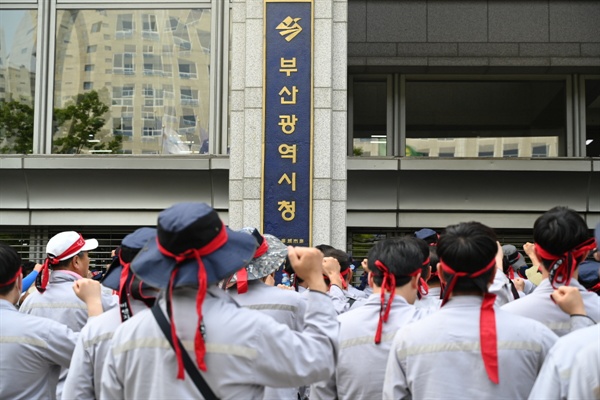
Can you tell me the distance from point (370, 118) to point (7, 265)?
1229 centimetres

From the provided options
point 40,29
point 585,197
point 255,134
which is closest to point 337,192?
point 255,134

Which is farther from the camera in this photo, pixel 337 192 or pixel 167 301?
pixel 337 192

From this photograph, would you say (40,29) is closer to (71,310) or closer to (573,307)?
(71,310)

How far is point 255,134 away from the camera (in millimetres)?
12555

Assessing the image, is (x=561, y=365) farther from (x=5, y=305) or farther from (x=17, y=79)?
(x=17, y=79)

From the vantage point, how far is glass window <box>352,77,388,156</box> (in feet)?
54.1

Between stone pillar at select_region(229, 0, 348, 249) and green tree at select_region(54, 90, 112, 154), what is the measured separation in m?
3.77

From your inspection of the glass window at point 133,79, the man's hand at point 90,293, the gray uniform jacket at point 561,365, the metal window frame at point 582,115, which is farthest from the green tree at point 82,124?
the gray uniform jacket at point 561,365

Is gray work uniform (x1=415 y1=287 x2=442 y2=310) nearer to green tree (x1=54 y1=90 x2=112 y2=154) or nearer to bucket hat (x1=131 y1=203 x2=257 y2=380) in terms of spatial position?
bucket hat (x1=131 y1=203 x2=257 y2=380)

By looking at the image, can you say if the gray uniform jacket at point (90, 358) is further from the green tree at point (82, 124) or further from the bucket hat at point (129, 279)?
the green tree at point (82, 124)

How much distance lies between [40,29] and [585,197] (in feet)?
33.9

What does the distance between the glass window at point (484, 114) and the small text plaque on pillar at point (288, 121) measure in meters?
4.59

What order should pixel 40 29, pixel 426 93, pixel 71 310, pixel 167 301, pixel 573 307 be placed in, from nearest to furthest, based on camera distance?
pixel 167 301 < pixel 573 307 < pixel 71 310 < pixel 40 29 < pixel 426 93

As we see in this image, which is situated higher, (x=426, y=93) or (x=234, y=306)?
(x=426, y=93)
